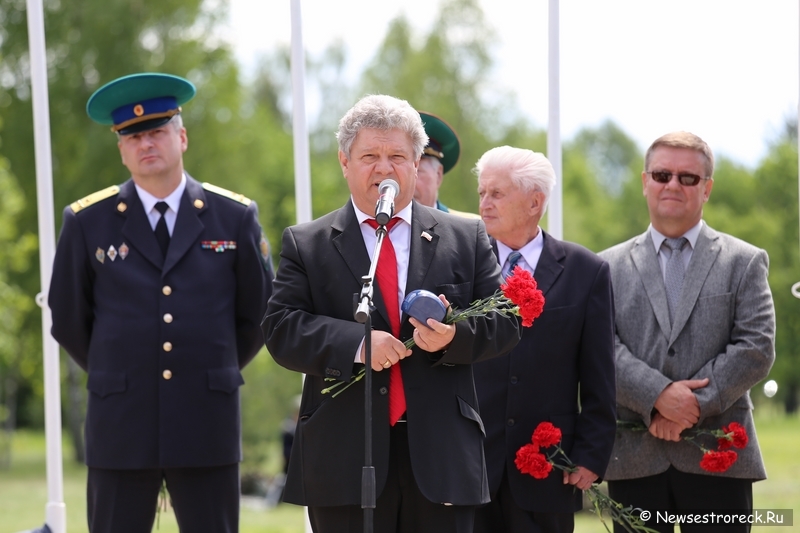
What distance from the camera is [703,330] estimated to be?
4.51 meters

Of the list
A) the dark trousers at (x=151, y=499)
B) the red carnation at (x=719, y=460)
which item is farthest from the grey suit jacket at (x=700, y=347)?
the dark trousers at (x=151, y=499)

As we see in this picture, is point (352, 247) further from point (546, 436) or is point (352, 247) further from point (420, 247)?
point (546, 436)

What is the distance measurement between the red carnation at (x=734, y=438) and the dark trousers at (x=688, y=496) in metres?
0.16

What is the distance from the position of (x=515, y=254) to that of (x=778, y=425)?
20.3 meters

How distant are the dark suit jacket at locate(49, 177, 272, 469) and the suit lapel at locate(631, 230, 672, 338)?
5.48ft

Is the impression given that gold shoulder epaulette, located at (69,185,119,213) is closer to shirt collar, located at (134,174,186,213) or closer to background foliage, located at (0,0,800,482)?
shirt collar, located at (134,174,186,213)

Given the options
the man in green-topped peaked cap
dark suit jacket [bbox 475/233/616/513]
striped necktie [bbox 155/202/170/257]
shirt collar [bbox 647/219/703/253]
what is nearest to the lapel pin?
striped necktie [bbox 155/202/170/257]

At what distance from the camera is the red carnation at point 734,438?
4.34 m

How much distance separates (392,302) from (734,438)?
1830 mm

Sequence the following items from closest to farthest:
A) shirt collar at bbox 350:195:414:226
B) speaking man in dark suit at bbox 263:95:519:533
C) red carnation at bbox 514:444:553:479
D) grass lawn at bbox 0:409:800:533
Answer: speaking man in dark suit at bbox 263:95:519:533, shirt collar at bbox 350:195:414:226, red carnation at bbox 514:444:553:479, grass lawn at bbox 0:409:800:533

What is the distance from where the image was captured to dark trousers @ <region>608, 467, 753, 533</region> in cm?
441

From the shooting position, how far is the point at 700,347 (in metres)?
4.50

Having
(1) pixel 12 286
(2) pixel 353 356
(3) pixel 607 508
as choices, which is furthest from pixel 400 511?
(1) pixel 12 286

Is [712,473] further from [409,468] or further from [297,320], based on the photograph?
[297,320]
